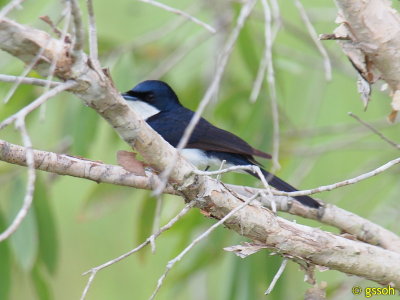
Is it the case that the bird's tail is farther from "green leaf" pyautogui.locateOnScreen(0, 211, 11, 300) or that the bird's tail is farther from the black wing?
"green leaf" pyautogui.locateOnScreen(0, 211, 11, 300)

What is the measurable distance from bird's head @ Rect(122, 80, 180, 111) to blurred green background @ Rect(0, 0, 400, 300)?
0.16 feet

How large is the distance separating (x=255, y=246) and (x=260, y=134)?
52.5 inches

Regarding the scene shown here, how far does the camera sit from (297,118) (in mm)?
4918

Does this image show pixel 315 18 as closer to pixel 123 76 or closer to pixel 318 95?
pixel 318 95

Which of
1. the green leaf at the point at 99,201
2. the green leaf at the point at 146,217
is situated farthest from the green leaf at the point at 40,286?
the green leaf at the point at 146,217

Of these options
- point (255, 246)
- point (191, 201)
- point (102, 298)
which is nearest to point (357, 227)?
point (255, 246)

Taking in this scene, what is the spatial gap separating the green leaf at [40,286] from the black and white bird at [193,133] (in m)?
0.71

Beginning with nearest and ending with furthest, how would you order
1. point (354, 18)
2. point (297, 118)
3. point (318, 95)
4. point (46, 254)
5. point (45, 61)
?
point (45, 61)
point (354, 18)
point (46, 254)
point (318, 95)
point (297, 118)

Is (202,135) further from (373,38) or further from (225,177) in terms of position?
(373,38)

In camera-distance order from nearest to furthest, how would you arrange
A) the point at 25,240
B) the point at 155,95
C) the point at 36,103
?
the point at 36,103 < the point at 25,240 < the point at 155,95

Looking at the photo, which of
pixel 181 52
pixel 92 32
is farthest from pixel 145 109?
pixel 92 32

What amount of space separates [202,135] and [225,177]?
9.8 inches

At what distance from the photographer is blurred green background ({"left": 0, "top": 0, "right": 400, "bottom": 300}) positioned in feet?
9.78

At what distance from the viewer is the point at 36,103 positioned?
1.13m
